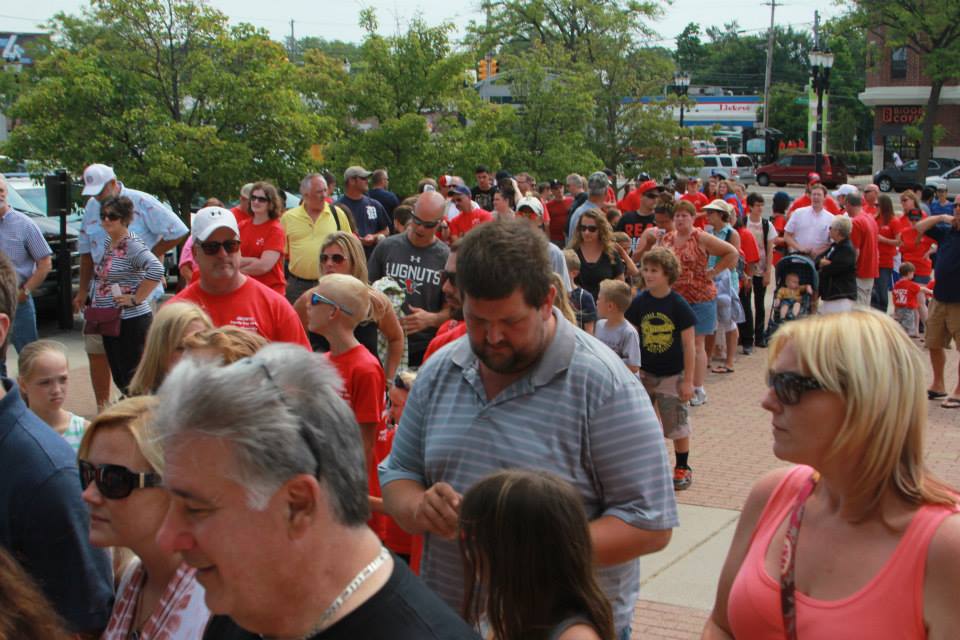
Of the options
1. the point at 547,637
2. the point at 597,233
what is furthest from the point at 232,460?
the point at 597,233

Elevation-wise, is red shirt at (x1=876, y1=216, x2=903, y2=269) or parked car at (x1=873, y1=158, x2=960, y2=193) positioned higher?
parked car at (x1=873, y1=158, x2=960, y2=193)

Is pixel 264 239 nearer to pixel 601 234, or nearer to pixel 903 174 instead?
pixel 601 234

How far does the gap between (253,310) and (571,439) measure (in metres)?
3.02

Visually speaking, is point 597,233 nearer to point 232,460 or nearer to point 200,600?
point 200,600

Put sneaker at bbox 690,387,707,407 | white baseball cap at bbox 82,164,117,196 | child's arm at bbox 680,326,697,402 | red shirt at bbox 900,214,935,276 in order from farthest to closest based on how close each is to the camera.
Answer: red shirt at bbox 900,214,935,276 → sneaker at bbox 690,387,707,407 → white baseball cap at bbox 82,164,117,196 → child's arm at bbox 680,326,697,402

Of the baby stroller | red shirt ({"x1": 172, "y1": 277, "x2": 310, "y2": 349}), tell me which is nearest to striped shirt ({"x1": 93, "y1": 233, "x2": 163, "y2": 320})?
red shirt ({"x1": 172, "y1": 277, "x2": 310, "y2": 349})

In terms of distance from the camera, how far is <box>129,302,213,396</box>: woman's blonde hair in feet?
14.9

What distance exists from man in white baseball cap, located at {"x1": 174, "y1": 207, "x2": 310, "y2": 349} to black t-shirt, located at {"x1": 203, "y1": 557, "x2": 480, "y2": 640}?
147 inches

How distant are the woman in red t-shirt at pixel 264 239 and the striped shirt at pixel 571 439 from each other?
19.4 ft

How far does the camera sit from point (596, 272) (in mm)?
9805

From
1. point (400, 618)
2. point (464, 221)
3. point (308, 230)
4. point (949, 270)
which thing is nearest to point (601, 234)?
point (308, 230)

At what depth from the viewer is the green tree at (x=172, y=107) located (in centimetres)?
1466

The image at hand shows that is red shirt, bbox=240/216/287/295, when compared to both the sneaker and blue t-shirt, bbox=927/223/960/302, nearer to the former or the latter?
the sneaker

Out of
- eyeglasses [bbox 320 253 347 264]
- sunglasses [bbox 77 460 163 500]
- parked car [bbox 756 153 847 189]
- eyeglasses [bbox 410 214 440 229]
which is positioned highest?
parked car [bbox 756 153 847 189]
